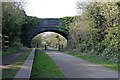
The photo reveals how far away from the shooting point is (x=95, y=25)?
3334cm

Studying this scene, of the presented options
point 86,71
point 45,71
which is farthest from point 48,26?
point 45,71

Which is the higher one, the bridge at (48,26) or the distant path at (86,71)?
the bridge at (48,26)

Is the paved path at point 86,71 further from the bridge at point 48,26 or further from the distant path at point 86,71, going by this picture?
the bridge at point 48,26

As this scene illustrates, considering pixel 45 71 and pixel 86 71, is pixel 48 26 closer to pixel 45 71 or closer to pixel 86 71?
pixel 86 71

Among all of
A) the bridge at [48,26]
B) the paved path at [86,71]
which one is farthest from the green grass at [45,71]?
the bridge at [48,26]

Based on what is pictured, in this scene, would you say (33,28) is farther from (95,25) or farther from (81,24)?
(95,25)

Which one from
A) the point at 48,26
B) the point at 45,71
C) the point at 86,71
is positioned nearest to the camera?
the point at 45,71

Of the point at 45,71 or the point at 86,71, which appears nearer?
the point at 45,71

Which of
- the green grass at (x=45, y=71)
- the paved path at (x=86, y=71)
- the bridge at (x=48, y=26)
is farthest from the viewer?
the bridge at (x=48, y=26)

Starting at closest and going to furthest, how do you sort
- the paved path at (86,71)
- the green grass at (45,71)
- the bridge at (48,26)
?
1. the green grass at (45,71)
2. the paved path at (86,71)
3. the bridge at (48,26)

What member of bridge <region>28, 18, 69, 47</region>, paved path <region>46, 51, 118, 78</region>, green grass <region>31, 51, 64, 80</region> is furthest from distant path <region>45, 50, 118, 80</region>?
bridge <region>28, 18, 69, 47</region>

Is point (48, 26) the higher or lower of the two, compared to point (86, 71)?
higher

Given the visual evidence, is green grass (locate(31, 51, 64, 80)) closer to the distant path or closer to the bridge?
the distant path

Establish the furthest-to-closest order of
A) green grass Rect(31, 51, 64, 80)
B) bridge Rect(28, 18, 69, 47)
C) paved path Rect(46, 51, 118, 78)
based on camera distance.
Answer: bridge Rect(28, 18, 69, 47), paved path Rect(46, 51, 118, 78), green grass Rect(31, 51, 64, 80)
